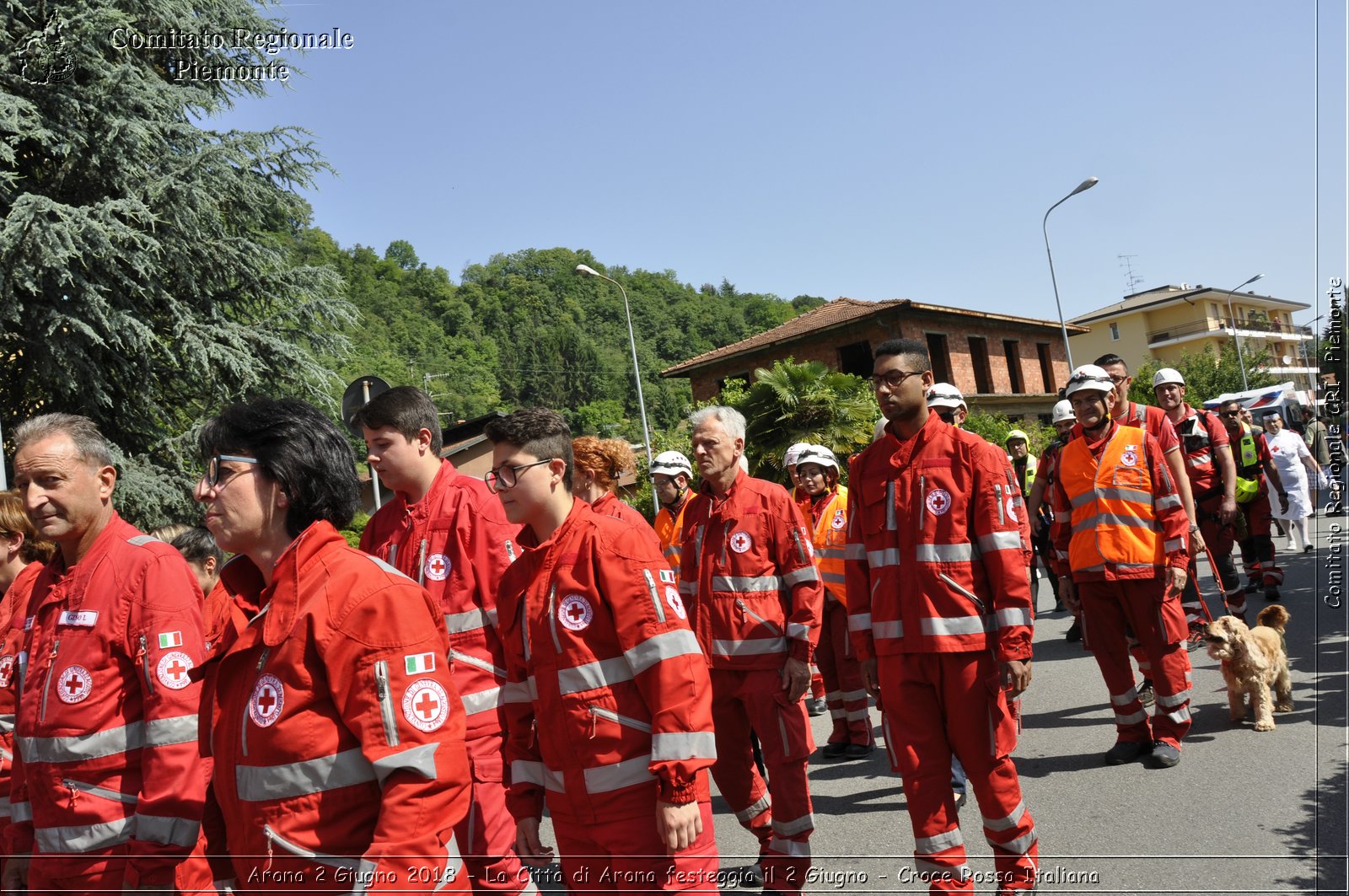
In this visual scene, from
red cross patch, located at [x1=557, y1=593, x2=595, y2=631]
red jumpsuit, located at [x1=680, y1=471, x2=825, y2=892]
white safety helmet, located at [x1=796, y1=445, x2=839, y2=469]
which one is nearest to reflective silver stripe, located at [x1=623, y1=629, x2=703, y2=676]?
red cross patch, located at [x1=557, y1=593, x2=595, y2=631]

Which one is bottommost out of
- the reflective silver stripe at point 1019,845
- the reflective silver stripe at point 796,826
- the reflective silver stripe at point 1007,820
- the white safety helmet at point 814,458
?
the reflective silver stripe at point 1019,845

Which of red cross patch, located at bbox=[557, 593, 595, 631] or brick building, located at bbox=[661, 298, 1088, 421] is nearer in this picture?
red cross patch, located at bbox=[557, 593, 595, 631]

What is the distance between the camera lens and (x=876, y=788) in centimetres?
662

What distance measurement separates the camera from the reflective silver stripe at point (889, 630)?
457 centimetres

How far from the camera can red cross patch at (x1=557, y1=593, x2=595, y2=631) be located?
3.24 meters

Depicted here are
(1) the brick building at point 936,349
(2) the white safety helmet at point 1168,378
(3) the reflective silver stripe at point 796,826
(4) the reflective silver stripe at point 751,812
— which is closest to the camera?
(3) the reflective silver stripe at point 796,826

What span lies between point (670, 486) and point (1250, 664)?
4722 mm

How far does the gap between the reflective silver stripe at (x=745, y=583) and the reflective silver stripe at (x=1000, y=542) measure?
1.23 meters

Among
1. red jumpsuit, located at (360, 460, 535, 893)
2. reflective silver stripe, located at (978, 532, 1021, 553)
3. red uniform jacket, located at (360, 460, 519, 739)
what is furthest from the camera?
reflective silver stripe, located at (978, 532, 1021, 553)

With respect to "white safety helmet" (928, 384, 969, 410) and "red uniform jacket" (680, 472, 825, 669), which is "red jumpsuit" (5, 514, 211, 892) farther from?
"white safety helmet" (928, 384, 969, 410)

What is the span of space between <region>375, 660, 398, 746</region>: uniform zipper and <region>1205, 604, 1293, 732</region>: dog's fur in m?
6.19

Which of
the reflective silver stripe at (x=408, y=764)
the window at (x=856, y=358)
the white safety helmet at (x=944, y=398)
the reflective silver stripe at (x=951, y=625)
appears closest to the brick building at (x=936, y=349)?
the window at (x=856, y=358)

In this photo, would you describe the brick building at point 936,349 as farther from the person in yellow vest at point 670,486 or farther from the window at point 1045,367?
the person in yellow vest at point 670,486

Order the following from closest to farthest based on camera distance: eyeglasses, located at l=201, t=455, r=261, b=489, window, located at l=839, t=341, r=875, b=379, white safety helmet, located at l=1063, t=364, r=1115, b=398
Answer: eyeglasses, located at l=201, t=455, r=261, b=489
white safety helmet, located at l=1063, t=364, r=1115, b=398
window, located at l=839, t=341, r=875, b=379
